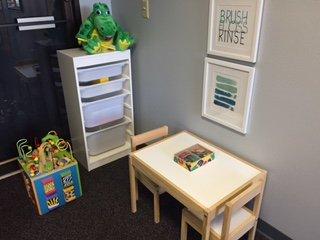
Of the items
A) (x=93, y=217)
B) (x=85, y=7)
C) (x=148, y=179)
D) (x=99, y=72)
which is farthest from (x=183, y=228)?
(x=85, y=7)

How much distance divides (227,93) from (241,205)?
619 mm

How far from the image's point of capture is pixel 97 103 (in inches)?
80.6

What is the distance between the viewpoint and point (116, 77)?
2094 mm

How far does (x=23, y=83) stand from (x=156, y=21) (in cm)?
114

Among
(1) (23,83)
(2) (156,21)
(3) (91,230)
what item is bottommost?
(3) (91,230)

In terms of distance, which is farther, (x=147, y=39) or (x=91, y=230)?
(x=147, y=39)

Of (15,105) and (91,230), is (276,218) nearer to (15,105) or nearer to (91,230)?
(91,230)

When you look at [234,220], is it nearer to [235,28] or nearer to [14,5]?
[235,28]

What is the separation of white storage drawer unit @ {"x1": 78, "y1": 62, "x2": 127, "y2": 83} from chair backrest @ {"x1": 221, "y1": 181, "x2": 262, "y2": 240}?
129cm

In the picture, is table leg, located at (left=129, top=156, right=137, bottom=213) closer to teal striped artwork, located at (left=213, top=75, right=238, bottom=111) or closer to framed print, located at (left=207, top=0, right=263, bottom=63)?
teal striped artwork, located at (left=213, top=75, right=238, bottom=111)

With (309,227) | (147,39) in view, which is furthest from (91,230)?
(147,39)

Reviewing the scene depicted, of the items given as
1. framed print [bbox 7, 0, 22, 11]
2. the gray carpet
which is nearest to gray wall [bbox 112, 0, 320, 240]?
the gray carpet

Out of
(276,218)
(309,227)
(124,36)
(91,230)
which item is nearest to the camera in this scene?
(309,227)

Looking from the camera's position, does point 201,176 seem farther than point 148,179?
No
